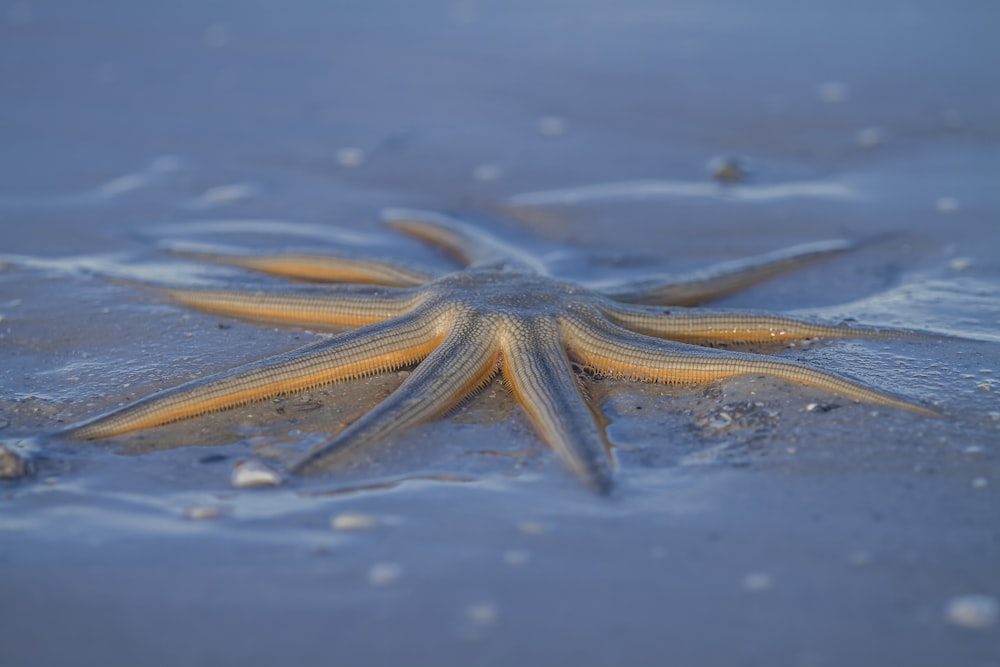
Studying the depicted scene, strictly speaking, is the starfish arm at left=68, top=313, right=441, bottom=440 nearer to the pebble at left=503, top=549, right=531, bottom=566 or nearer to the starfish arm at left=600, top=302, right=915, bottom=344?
the starfish arm at left=600, top=302, right=915, bottom=344

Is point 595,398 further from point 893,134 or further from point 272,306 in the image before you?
point 893,134

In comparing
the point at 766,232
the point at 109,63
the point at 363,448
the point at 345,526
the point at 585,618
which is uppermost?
the point at 109,63

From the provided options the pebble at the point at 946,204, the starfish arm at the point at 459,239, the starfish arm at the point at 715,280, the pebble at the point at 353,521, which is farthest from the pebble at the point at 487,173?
the pebble at the point at 353,521

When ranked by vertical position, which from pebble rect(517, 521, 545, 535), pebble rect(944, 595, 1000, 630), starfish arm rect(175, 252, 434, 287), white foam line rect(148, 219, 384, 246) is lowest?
pebble rect(944, 595, 1000, 630)

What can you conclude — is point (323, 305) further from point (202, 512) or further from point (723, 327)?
point (723, 327)

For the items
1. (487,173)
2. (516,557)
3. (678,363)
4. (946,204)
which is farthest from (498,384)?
(946,204)

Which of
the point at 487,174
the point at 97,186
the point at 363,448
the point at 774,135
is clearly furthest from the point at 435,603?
the point at 774,135

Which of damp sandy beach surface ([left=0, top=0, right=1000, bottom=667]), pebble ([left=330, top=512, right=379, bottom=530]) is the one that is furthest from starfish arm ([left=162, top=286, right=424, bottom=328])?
pebble ([left=330, top=512, right=379, bottom=530])
